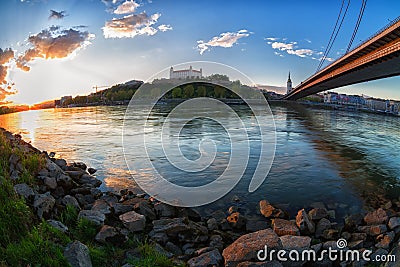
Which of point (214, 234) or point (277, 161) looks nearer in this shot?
point (214, 234)

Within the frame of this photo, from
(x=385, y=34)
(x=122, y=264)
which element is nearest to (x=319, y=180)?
(x=122, y=264)

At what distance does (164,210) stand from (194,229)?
53.7 inches

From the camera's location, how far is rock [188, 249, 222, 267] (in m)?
5.19

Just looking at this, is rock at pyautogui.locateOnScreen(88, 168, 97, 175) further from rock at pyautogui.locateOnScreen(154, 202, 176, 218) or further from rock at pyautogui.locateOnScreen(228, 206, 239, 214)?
rock at pyautogui.locateOnScreen(228, 206, 239, 214)

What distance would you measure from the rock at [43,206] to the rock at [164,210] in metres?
2.46

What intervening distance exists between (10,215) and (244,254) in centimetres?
383

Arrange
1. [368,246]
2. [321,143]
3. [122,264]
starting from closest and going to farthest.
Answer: [122,264]
[368,246]
[321,143]

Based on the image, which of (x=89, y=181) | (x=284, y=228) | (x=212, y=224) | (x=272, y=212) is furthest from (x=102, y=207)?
(x=272, y=212)

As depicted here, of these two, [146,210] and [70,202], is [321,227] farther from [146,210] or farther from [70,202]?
[70,202]

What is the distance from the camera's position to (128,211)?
24.4 feet

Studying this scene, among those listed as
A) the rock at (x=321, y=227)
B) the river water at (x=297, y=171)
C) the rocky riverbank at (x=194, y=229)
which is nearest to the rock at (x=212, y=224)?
the rocky riverbank at (x=194, y=229)

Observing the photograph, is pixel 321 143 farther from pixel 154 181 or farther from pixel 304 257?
pixel 304 257

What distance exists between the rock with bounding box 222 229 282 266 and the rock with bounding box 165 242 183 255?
896mm

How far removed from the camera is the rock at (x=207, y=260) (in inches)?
204
